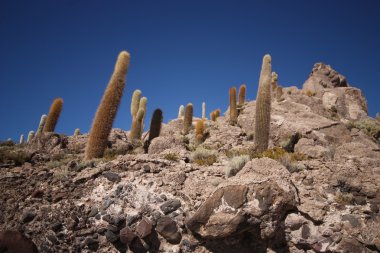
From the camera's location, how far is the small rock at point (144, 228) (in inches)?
258

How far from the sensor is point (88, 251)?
6.49m

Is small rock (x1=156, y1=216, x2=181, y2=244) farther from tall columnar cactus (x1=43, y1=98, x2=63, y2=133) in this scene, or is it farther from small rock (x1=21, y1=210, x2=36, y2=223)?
tall columnar cactus (x1=43, y1=98, x2=63, y2=133)

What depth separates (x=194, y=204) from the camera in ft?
23.3

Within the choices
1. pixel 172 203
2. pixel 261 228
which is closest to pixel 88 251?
pixel 172 203

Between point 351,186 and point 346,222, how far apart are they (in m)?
1.24

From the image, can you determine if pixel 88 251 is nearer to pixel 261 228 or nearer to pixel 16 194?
pixel 16 194

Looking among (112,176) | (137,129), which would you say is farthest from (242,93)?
(112,176)

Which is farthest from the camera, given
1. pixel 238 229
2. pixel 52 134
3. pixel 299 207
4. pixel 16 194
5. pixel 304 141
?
pixel 52 134

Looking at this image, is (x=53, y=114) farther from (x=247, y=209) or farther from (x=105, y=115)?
(x=247, y=209)

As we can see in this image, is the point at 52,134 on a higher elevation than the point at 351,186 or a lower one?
higher

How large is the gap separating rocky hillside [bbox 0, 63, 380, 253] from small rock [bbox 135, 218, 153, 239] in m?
0.02

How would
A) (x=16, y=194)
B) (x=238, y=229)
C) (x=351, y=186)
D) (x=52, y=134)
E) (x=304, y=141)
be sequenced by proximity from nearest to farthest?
(x=238, y=229) < (x=351, y=186) < (x=16, y=194) < (x=304, y=141) < (x=52, y=134)

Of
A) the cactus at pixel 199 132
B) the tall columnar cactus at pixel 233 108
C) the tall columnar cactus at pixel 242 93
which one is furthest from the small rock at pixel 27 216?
the tall columnar cactus at pixel 242 93

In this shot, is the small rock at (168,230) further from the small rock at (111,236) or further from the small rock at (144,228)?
the small rock at (111,236)
